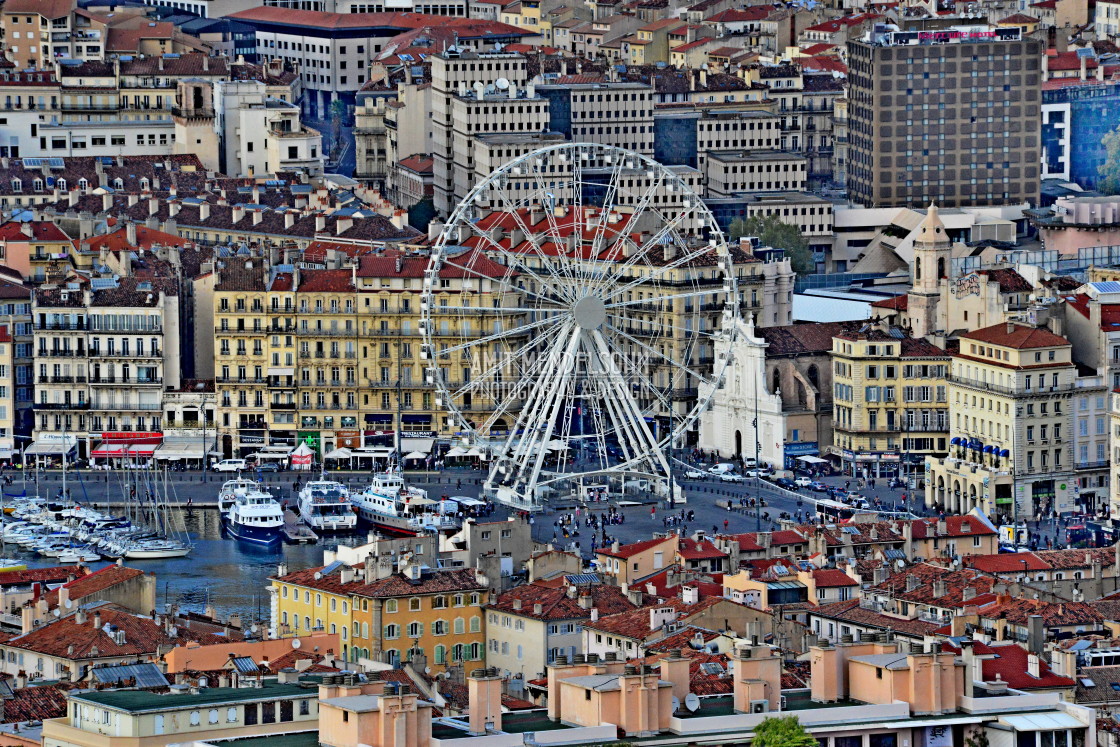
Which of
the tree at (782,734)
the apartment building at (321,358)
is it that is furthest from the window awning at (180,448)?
the tree at (782,734)

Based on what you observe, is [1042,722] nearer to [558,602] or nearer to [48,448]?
[558,602]

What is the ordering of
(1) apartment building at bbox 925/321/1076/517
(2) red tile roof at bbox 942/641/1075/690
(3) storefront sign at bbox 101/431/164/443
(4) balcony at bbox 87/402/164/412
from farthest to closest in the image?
1. (4) balcony at bbox 87/402/164/412
2. (3) storefront sign at bbox 101/431/164/443
3. (1) apartment building at bbox 925/321/1076/517
4. (2) red tile roof at bbox 942/641/1075/690

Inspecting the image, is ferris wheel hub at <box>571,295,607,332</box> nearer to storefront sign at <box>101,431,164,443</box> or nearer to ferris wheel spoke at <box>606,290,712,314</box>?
ferris wheel spoke at <box>606,290,712,314</box>

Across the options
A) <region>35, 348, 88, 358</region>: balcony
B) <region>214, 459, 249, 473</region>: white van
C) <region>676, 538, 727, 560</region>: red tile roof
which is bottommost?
<region>214, 459, 249, 473</region>: white van

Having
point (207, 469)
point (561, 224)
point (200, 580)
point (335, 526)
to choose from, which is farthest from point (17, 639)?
point (561, 224)

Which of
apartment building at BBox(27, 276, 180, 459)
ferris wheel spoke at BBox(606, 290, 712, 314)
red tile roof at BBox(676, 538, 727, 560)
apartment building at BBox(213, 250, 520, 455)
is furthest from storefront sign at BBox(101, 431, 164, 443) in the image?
red tile roof at BBox(676, 538, 727, 560)

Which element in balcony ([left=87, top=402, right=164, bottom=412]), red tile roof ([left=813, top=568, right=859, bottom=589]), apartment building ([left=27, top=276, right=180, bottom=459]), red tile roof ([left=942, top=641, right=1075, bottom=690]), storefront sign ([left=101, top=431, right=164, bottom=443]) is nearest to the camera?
red tile roof ([left=942, top=641, right=1075, bottom=690])
